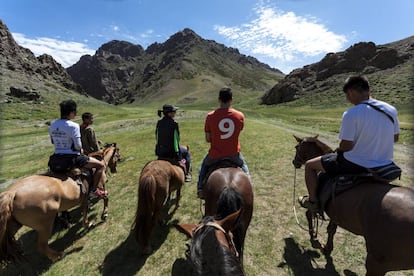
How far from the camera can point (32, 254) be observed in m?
7.59

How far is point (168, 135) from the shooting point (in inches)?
364

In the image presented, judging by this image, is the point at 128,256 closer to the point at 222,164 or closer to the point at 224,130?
the point at 222,164

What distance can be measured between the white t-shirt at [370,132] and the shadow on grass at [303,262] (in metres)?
2.92

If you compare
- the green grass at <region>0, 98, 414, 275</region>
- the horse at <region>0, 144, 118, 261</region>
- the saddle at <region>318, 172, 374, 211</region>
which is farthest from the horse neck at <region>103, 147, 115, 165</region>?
the saddle at <region>318, 172, 374, 211</region>

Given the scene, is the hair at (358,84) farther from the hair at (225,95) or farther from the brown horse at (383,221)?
the hair at (225,95)

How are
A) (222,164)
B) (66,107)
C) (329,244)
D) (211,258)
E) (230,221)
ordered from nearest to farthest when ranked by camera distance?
(211,258)
(230,221)
(222,164)
(329,244)
(66,107)

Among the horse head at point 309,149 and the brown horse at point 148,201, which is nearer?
the brown horse at point 148,201

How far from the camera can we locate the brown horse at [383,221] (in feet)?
13.8

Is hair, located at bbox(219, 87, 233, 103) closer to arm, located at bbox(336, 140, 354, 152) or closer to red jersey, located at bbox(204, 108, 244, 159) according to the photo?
red jersey, located at bbox(204, 108, 244, 159)

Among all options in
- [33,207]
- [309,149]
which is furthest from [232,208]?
[33,207]

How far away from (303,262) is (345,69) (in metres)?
115

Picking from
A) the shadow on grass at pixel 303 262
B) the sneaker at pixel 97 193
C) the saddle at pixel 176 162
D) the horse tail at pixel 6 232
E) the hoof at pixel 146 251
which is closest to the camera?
the horse tail at pixel 6 232

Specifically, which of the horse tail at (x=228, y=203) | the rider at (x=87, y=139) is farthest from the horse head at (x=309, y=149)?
the rider at (x=87, y=139)

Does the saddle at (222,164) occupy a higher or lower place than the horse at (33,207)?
higher
